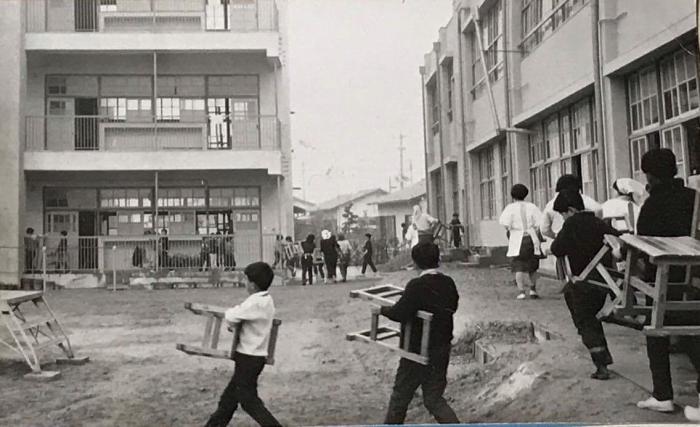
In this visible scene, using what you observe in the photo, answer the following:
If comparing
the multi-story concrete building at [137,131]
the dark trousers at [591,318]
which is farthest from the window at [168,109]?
the dark trousers at [591,318]

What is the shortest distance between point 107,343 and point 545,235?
2406mm

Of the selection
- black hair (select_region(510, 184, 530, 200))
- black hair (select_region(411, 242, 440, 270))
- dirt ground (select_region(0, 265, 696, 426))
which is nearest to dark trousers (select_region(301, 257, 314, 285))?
dirt ground (select_region(0, 265, 696, 426))

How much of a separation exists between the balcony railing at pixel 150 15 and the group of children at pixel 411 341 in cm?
166

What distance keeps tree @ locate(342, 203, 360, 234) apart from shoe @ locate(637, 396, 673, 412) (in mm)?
1731

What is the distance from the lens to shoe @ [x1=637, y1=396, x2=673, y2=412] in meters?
2.61

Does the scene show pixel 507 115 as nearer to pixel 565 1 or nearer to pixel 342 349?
pixel 565 1

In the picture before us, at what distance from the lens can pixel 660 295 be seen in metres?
2.54

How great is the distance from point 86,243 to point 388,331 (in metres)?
1.88

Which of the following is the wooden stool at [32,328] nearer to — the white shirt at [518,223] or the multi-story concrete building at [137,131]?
the multi-story concrete building at [137,131]

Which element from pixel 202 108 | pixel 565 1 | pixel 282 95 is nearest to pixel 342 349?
pixel 282 95

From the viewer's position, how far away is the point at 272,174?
3.88 m

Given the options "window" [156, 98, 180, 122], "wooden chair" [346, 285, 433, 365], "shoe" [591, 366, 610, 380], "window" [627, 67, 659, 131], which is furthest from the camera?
"window" [627, 67, 659, 131]

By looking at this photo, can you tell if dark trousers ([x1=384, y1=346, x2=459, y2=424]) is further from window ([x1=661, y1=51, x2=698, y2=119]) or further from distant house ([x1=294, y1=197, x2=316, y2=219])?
window ([x1=661, y1=51, x2=698, y2=119])

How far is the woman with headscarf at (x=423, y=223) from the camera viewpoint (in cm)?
363
